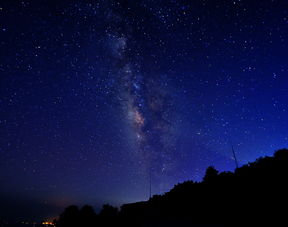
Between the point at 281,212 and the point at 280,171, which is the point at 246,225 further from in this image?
the point at 280,171

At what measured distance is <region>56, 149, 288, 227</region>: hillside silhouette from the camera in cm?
925

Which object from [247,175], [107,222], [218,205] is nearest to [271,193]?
[247,175]

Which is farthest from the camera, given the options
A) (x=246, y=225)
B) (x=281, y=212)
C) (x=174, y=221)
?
(x=174, y=221)

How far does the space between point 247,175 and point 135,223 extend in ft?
37.1

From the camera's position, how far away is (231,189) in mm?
10906

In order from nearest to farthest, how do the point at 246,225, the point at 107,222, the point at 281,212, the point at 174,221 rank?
1. the point at 281,212
2. the point at 246,225
3. the point at 174,221
4. the point at 107,222

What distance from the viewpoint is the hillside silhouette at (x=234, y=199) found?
925 centimetres

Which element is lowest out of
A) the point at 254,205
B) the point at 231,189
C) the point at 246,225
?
the point at 246,225

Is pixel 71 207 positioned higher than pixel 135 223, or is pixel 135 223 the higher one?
pixel 71 207

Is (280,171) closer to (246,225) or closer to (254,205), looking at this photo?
(254,205)

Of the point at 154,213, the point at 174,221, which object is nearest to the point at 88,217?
the point at 154,213

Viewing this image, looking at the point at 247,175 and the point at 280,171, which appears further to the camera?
the point at 247,175

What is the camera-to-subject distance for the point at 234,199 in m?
10.4

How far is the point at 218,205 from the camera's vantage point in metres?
10.9
